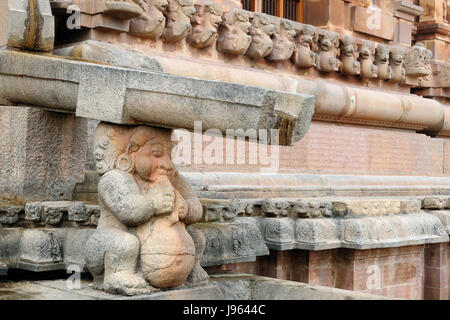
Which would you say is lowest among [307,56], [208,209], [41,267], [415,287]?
[415,287]

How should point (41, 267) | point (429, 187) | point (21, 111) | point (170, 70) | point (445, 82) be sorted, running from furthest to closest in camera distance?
point (445, 82) < point (429, 187) < point (170, 70) < point (21, 111) < point (41, 267)

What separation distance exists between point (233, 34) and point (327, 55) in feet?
5.18

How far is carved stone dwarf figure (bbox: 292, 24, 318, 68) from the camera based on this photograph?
7281 mm

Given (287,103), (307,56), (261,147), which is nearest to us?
(287,103)

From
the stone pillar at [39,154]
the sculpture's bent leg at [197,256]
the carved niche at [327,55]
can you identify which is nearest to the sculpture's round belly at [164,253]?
the sculpture's bent leg at [197,256]

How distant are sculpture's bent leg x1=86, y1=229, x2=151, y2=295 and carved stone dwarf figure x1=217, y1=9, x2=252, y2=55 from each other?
3058mm

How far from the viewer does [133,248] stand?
3.68 metres

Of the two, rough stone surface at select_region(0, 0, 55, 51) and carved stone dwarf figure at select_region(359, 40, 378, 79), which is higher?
carved stone dwarf figure at select_region(359, 40, 378, 79)

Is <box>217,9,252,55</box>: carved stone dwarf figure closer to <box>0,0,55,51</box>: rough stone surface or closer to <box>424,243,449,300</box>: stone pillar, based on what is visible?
<box>0,0,55,51</box>: rough stone surface

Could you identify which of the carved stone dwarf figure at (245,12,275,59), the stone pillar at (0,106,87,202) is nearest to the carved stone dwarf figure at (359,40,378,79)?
the carved stone dwarf figure at (245,12,275,59)

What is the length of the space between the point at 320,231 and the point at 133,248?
2303 millimetres

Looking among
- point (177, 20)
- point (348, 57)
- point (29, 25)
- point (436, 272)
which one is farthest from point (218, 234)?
point (348, 57)

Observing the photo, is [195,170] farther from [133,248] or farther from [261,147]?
[133,248]
